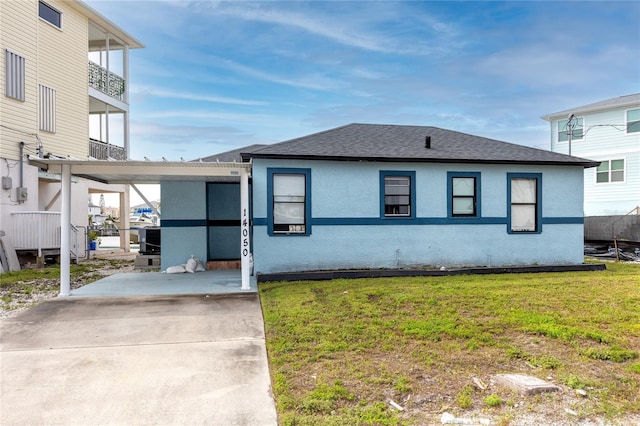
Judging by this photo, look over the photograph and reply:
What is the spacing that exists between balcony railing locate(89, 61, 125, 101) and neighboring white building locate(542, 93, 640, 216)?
21.2 metres

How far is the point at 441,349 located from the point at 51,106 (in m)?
14.9

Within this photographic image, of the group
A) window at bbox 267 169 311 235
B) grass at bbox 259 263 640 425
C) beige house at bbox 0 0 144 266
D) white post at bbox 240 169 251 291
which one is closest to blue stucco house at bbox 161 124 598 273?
window at bbox 267 169 311 235

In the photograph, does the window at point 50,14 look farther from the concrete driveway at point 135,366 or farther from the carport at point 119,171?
the concrete driveway at point 135,366

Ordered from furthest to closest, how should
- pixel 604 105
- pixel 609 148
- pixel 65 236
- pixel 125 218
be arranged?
1. pixel 604 105
2. pixel 609 148
3. pixel 125 218
4. pixel 65 236

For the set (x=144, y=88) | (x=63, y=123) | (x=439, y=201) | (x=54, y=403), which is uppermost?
(x=144, y=88)

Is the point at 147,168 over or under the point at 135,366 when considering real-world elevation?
over

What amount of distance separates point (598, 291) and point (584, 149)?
707 inches

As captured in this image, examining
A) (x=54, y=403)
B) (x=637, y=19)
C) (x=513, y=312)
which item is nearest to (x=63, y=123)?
(x=54, y=403)

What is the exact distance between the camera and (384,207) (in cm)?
1057

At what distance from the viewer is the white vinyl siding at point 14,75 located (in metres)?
12.4

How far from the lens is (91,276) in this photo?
10977 mm

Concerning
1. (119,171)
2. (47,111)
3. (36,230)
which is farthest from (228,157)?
(47,111)

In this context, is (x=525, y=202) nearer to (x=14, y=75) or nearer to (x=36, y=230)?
(x=36, y=230)

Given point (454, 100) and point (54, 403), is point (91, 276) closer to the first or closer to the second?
point (54, 403)
